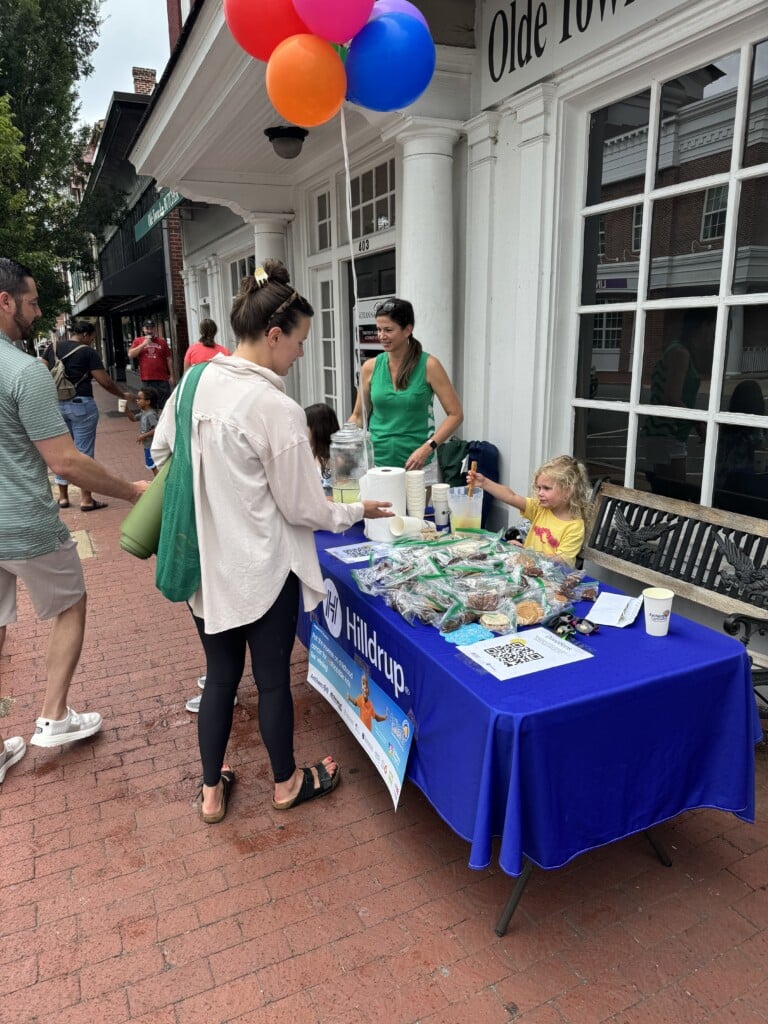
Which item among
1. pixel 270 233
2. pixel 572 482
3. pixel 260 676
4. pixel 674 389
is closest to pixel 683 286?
pixel 674 389

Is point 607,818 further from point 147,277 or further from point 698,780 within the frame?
point 147,277

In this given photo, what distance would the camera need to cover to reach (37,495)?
2.62m

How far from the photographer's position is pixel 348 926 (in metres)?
2.01

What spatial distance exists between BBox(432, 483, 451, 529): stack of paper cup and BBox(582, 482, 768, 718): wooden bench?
65 centimetres

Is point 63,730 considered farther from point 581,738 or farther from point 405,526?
point 581,738

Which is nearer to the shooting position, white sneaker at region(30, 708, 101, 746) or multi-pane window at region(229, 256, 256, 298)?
white sneaker at region(30, 708, 101, 746)

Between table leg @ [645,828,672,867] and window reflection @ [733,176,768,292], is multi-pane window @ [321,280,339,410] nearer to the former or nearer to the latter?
window reflection @ [733,176,768,292]

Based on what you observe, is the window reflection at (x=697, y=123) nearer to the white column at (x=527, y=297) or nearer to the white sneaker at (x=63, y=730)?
the white column at (x=527, y=297)

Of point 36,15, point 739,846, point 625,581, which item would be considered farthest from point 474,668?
point 36,15

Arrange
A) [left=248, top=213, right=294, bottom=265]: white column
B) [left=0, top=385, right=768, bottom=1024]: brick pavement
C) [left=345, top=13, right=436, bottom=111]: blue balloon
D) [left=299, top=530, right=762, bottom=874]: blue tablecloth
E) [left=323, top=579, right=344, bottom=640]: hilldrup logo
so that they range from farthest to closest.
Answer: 1. [left=248, top=213, right=294, bottom=265]: white column
2. [left=345, top=13, right=436, bottom=111]: blue balloon
3. [left=323, top=579, right=344, bottom=640]: hilldrup logo
4. [left=0, top=385, right=768, bottom=1024]: brick pavement
5. [left=299, top=530, right=762, bottom=874]: blue tablecloth

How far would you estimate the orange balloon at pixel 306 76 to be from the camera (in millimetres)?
2885

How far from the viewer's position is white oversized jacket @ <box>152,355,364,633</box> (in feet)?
6.63

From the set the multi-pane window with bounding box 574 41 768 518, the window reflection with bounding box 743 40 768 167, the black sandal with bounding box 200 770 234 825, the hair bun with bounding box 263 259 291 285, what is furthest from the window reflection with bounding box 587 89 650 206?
the black sandal with bounding box 200 770 234 825

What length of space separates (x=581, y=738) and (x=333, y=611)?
1.20 metres
